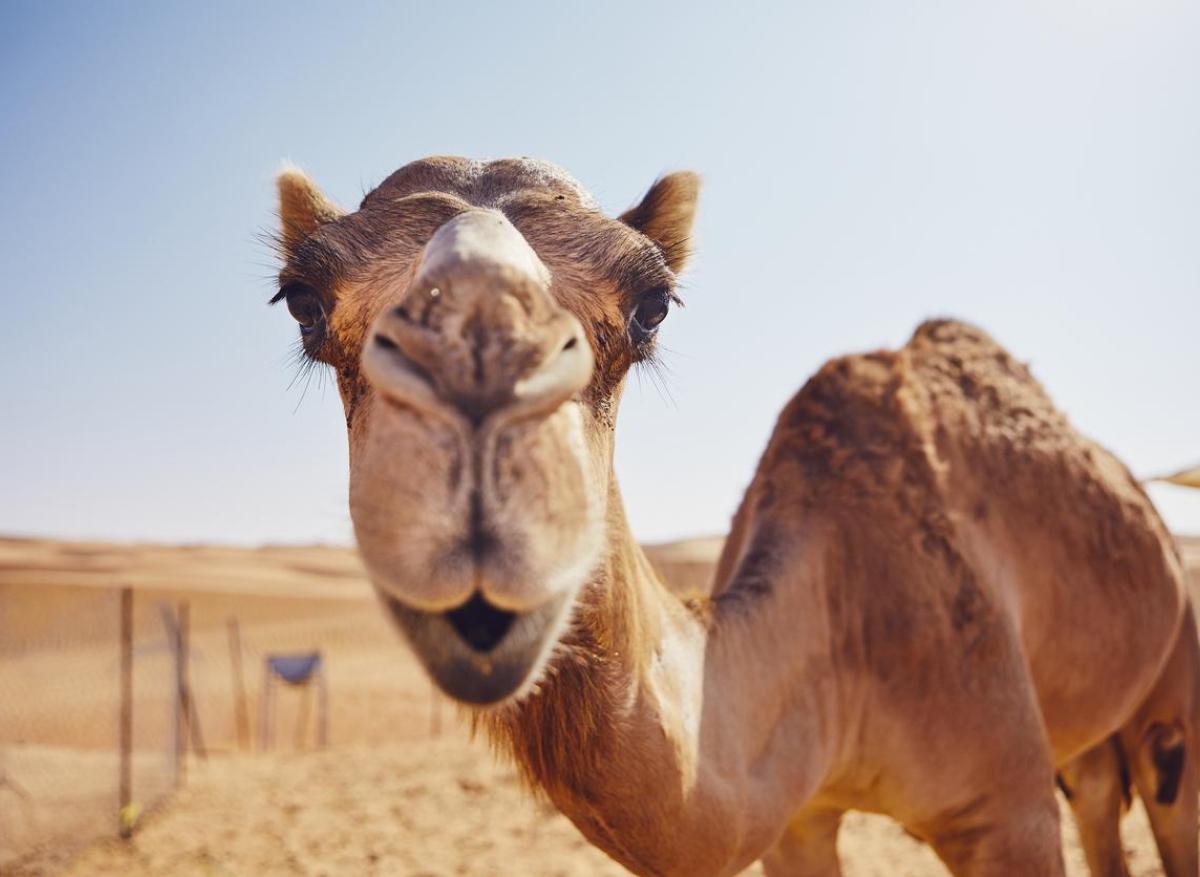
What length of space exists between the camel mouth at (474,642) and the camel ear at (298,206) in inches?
60.1

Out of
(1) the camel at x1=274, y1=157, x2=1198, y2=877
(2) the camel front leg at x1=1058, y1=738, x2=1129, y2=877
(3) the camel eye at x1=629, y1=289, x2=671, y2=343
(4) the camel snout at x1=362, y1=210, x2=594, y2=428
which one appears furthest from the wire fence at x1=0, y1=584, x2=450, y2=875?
(2) the camel front leg at x1=1058, y1=738, x2=1129, y2=877

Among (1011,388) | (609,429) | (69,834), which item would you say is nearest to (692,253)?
(609,429)

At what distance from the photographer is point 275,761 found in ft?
36.1

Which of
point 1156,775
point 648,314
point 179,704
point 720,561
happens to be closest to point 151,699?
point 179,704

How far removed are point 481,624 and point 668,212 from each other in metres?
1.58

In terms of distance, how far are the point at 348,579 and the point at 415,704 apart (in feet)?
103

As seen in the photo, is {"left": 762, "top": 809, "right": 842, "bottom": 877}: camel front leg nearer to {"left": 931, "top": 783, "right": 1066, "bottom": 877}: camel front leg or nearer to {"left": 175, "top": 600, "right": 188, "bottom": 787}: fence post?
{"left": 931, "top": 783, "right": 1066, "bottom": 877}: camel front leg

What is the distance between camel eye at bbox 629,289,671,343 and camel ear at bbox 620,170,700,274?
0.36m

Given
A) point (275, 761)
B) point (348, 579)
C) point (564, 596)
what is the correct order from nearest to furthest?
point (564, 596) < point (275, 761) < point (348, 579)

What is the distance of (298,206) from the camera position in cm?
268

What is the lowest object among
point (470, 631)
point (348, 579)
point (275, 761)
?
point (348, 579)

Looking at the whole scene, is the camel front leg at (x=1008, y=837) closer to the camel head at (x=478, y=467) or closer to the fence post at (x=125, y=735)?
the camel head at (x=478, y=467)

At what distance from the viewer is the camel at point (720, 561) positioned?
1.37 meters

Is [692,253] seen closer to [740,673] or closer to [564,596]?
[740,673]
